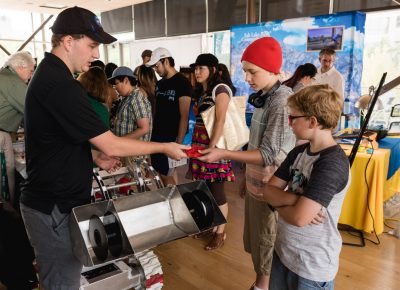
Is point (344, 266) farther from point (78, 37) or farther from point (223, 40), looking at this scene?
point (223, 40)

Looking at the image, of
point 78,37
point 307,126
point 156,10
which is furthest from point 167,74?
point 156,10

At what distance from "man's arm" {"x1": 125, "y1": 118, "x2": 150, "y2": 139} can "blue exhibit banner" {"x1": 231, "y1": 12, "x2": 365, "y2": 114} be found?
2.13 metres

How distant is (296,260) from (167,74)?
2.18m

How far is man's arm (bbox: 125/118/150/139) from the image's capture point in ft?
8.35

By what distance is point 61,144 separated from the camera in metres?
1.24

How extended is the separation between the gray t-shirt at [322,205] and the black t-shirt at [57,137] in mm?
737

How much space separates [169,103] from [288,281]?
201 cm

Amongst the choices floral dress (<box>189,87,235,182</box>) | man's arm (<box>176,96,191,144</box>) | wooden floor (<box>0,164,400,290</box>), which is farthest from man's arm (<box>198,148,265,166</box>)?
man's arm (<box>176,96,191,144</box>)

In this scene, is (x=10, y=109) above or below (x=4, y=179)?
above

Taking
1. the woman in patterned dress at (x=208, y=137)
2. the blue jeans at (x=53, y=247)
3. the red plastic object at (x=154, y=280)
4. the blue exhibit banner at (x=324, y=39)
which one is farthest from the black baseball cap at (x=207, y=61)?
the blue exhibit banner at (x=324, y=39)

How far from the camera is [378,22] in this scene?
4.78 metres

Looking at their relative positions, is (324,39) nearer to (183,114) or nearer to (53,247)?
(183,114)

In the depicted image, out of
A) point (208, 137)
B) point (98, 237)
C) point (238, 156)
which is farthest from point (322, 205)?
point (208, 137)

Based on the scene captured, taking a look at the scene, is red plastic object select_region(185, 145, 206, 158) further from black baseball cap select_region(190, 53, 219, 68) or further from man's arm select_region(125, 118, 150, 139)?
black baseball cap select_region(190, 53, 219, 68)
